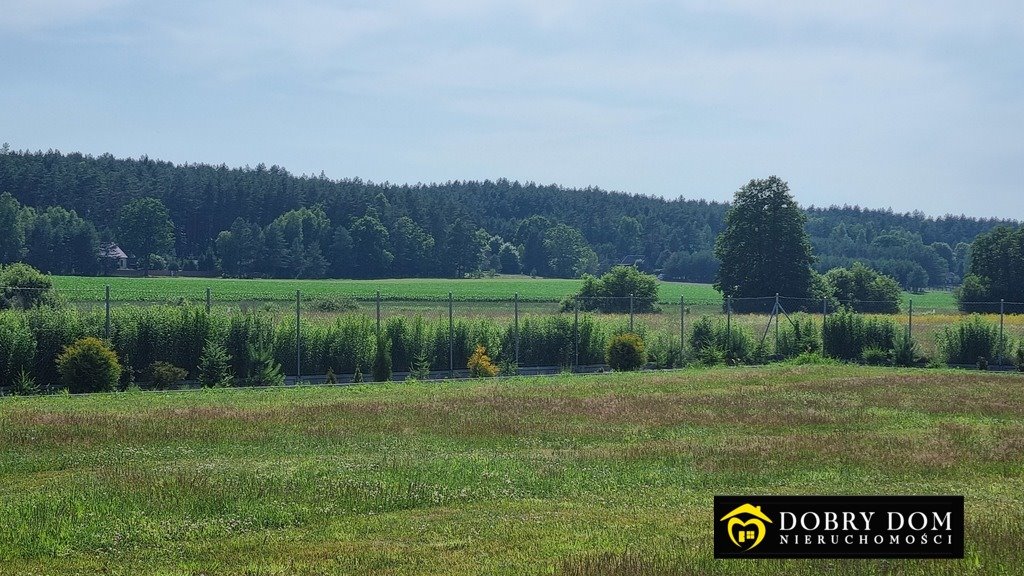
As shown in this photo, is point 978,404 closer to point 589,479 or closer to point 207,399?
point 589,479

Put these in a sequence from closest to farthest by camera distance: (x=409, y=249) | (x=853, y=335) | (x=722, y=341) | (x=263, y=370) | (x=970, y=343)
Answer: (x=263, y=370)
(x=970, y=343)
(x=722, y=341)
(x=853, y=335)
(x=409, y=249)

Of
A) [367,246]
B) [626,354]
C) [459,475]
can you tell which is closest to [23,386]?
[459,475]

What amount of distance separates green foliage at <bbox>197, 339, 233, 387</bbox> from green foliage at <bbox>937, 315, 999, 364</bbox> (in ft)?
97.1

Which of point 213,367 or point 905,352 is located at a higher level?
point 213,367

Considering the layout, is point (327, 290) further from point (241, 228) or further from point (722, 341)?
point (722, 341)

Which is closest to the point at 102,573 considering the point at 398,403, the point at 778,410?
the point at 398,403

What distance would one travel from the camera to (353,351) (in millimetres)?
35344

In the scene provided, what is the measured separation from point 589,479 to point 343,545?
4.92 meters

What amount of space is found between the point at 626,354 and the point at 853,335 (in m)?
12.4

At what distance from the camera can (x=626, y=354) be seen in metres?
39.8

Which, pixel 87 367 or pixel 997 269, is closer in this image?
pixel 87 367

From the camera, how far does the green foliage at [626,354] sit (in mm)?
39750

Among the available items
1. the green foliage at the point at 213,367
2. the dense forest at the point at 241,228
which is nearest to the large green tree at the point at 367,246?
the dense forest at the point at 241,228

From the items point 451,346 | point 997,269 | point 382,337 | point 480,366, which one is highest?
point 997,269
